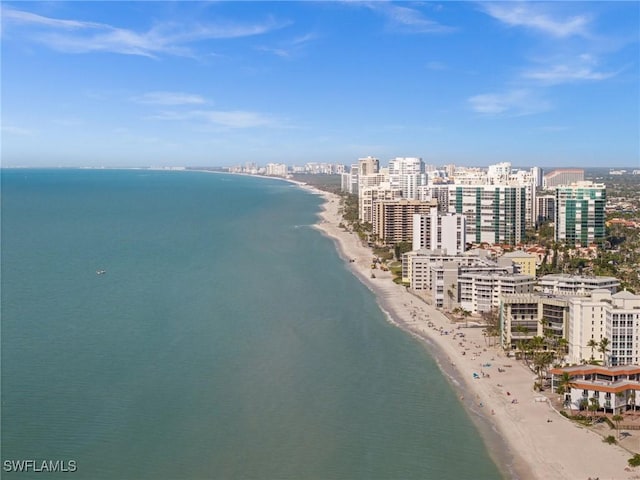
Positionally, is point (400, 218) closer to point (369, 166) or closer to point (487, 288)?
point (487, 288)

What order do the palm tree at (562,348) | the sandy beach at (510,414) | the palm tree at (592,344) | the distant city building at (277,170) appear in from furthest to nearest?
the distant city building at (277,170), the palm tree at (562,348), the palm tree at (592,344), the sandy beach at (510,414)

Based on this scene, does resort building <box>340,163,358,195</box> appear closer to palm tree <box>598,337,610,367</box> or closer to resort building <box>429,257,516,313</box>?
resort building <box>429,257,516,313</box>

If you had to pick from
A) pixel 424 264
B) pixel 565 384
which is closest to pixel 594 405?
pixel 565 384

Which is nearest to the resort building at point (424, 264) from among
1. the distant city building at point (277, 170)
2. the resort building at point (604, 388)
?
the resort building at point (604, 388)

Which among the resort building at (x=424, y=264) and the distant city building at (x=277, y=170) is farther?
the distant city building at (x=277, y=170)

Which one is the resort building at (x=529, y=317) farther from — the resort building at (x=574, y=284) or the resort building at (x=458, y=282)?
the resort building at (x=458, y=282)

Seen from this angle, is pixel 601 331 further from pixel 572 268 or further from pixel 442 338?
pixel 572 268

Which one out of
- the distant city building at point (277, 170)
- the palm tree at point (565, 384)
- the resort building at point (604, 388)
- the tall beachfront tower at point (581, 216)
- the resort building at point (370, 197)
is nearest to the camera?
the resort building at point (604, 388)
